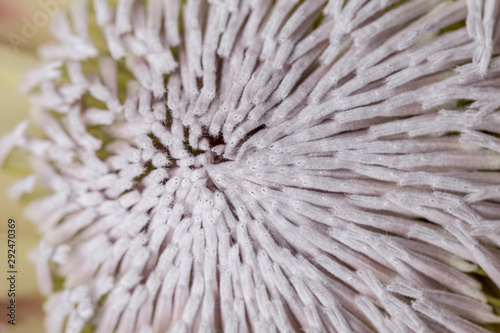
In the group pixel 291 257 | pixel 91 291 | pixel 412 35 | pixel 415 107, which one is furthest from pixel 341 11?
pixel 91 291

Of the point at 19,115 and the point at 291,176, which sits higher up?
the point at 19,115

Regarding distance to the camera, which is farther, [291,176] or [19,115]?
[19,115]

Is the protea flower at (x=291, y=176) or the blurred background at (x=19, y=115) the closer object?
the protea flower at (x=291, y=176)

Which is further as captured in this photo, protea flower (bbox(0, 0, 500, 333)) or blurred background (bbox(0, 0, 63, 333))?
blurred background (bbox(0, 0, 63, 333))

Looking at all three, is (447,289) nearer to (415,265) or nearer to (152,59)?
(415,265)
